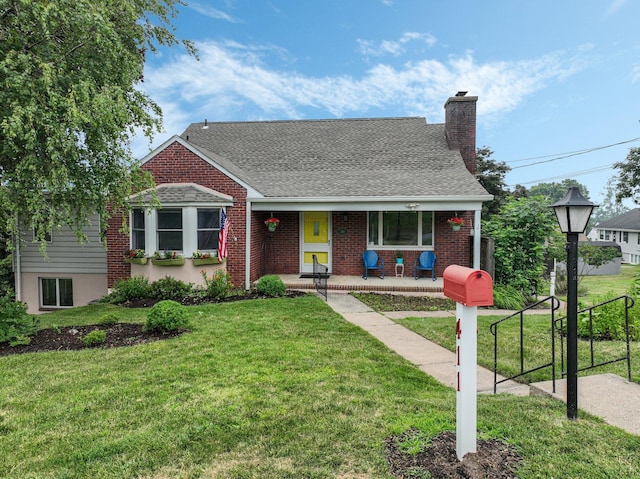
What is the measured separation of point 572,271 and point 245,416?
3.09m

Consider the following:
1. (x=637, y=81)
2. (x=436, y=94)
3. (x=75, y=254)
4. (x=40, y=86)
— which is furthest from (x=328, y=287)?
(x=637, y=81)

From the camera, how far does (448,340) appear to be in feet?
20.0

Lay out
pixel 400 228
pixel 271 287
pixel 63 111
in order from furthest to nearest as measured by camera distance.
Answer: pixel 400 228, pixel 271 287, pixel 63 111

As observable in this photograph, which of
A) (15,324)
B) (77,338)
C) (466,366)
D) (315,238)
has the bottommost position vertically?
(77,338)

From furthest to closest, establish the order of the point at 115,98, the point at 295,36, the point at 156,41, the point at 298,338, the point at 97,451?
the point at 295,36 < the point at 156,41 < the point at 115,98 < the point at 298,338 < the point at 97,451

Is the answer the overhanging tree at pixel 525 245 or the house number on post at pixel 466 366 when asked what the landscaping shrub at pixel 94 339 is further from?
the overhanging tree at pixel 525 245

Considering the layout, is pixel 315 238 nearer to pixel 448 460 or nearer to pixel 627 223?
pixel 448 460

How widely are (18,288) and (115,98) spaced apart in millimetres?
8909

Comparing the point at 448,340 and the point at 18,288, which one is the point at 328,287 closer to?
the point at 448,340

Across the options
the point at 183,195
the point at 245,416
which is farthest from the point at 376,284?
the point at 245,416

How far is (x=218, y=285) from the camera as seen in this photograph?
9.59 meters

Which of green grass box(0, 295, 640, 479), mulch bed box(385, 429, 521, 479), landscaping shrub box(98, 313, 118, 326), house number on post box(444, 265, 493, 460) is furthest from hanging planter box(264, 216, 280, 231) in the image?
house number on post box(444, 265, 493, 460)

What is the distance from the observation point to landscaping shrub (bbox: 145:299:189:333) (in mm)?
6297

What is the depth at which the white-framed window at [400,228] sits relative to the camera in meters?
11.8
